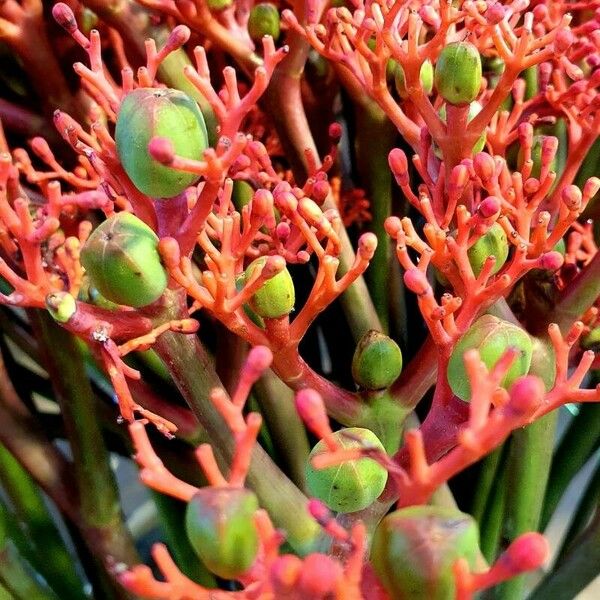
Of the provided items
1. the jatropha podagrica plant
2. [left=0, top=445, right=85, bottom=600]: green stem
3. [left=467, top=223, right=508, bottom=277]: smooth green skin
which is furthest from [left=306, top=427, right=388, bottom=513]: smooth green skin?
[left=0, top=445, right=85, bottom=600]: green stem

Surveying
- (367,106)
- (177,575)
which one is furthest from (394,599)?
(367,106)

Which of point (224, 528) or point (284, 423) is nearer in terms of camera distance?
point (224, 528)

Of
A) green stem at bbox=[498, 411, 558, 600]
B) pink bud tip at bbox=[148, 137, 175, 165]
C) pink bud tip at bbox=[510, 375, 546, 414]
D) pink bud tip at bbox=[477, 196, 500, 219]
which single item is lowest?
green stem at bbox=[498, 411, 558, 600]

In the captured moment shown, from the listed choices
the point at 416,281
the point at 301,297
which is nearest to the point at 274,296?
the point at 416,281

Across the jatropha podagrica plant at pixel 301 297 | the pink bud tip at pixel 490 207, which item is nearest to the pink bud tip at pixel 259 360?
the jatropha podagrica plant at pixel 301 297

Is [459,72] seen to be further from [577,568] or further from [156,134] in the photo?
[577,568]

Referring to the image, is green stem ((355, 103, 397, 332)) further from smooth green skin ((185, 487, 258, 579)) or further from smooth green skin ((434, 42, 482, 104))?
smooth green skin ((185, 487, 258, 579))

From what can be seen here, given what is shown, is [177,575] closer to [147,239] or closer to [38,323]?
[147,239]
